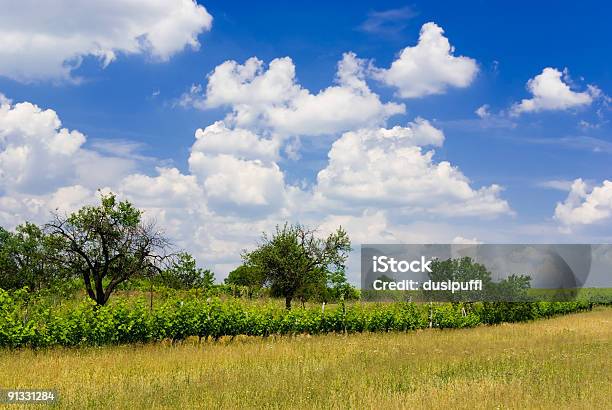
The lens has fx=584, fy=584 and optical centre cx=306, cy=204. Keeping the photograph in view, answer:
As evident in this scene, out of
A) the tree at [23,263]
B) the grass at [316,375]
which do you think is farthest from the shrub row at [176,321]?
the tree at [23,263]

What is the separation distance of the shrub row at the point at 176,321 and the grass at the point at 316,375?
576 millimetres

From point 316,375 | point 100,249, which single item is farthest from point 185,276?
point 316,375

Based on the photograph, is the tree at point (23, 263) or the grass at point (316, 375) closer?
the grass at point (316, 375)

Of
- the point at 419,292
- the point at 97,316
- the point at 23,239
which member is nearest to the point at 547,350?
the point at 97,316

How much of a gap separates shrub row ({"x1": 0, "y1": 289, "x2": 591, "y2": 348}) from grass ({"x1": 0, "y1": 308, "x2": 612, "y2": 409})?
58 centimetres

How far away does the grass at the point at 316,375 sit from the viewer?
440 inches

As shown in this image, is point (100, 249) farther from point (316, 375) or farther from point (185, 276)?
point (316, 375)

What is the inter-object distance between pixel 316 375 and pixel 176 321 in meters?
8.34

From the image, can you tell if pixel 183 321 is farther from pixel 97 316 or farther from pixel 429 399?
pixel 429 399

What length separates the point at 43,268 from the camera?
37.0 metres

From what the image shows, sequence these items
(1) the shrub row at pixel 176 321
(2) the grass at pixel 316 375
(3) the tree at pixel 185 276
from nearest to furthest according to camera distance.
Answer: (2) the grass at pixel 316 375 < (1) the shrub row at pixel 176 321 < (3) the tree at pixel 185 276

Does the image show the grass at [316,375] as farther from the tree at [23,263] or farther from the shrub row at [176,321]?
the tree at [23,263]

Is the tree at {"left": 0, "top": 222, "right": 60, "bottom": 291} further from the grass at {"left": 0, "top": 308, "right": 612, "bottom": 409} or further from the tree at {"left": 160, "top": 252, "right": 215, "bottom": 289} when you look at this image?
the grass at {"left": 0, "top": 308, "right": 612, "bottom": 409}

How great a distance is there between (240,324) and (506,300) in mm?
25301
